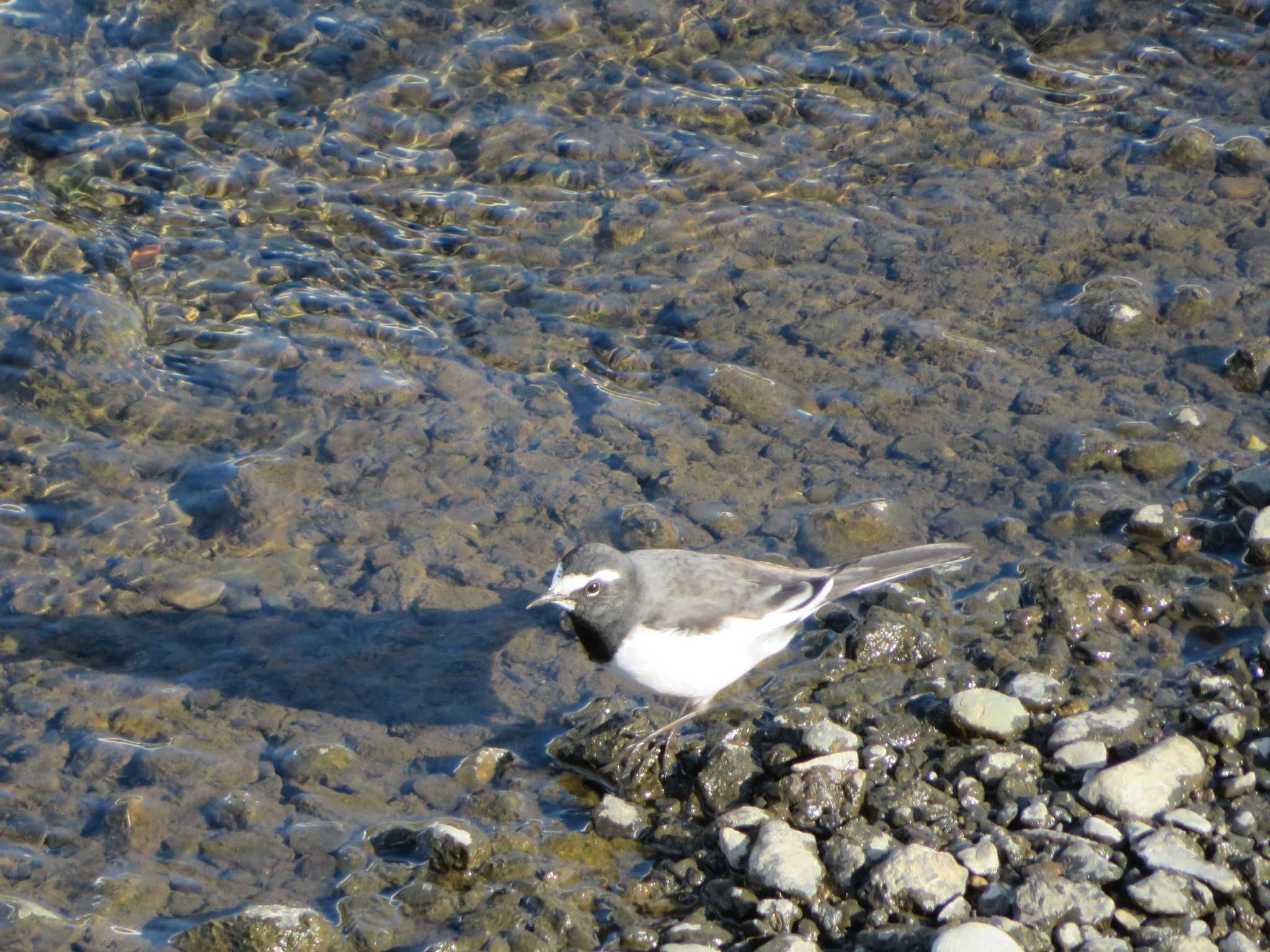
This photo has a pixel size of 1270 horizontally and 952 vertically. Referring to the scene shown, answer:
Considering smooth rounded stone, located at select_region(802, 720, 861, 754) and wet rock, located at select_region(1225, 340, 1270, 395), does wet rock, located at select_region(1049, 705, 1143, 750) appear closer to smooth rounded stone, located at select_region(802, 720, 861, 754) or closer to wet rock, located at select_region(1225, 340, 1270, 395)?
smooth rounded stone, located at select_region(802, 720, 861, 754)

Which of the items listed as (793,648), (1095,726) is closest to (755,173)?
(793,648)

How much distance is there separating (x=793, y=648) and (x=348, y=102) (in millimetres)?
6641

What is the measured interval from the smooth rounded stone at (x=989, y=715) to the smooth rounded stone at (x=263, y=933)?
3.03 m

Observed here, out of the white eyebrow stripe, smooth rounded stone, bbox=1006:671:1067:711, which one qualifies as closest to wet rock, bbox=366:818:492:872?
the white eyebrow stripe

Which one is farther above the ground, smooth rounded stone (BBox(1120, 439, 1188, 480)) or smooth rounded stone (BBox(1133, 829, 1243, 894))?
smooth rounded stone (BBox(1133, 829, 1243, 894))

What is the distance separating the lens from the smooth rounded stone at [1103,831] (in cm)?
523

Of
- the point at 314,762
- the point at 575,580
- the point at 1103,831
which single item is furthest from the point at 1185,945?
the point at 314,762

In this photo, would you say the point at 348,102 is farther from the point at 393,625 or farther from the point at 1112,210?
the point at 1112,210

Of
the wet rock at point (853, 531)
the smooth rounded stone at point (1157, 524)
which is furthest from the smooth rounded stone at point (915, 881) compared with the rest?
the smooth rounded stone at point (1157, 524)

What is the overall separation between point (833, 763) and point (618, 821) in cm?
104

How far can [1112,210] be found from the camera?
32.4 ft

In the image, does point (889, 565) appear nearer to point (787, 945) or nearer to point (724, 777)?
point (724, 777)

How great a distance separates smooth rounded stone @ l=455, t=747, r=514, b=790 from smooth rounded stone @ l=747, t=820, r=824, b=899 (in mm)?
1419

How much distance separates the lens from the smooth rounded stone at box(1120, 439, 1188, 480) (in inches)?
301
